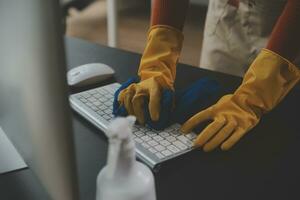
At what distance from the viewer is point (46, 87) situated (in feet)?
1.42

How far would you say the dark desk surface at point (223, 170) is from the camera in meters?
0.66

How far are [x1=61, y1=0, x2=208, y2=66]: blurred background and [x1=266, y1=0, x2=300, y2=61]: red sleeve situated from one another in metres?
2.36

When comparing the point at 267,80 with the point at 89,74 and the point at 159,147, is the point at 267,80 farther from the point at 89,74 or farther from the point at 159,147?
the point at 89,74

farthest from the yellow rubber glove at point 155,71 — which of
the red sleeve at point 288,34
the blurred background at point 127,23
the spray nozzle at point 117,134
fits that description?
the blurred background at point 127,23

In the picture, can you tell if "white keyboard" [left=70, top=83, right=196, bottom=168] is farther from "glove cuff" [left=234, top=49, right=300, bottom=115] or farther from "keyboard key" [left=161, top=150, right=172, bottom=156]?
"glove cuff" [left=234, top=49, right=300, bottom=115]

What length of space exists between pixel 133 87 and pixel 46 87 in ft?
1.52

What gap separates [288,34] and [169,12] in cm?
29

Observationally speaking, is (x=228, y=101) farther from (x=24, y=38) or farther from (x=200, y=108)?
(x=24, y=38)

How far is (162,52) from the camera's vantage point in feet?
3.39

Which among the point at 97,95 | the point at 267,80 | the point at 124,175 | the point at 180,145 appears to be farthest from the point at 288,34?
the point at 124,175

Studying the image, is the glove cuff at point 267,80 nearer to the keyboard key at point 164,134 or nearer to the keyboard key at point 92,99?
the keyboard key at point 164,134

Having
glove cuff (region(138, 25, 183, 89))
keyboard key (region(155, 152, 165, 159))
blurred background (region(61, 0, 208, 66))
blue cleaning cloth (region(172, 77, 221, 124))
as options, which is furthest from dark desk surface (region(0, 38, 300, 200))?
blurred background (region(61, 0, 208, 66))

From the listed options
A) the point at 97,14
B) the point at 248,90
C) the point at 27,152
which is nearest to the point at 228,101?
the point at 248,90

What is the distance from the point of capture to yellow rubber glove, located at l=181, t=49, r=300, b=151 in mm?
826
